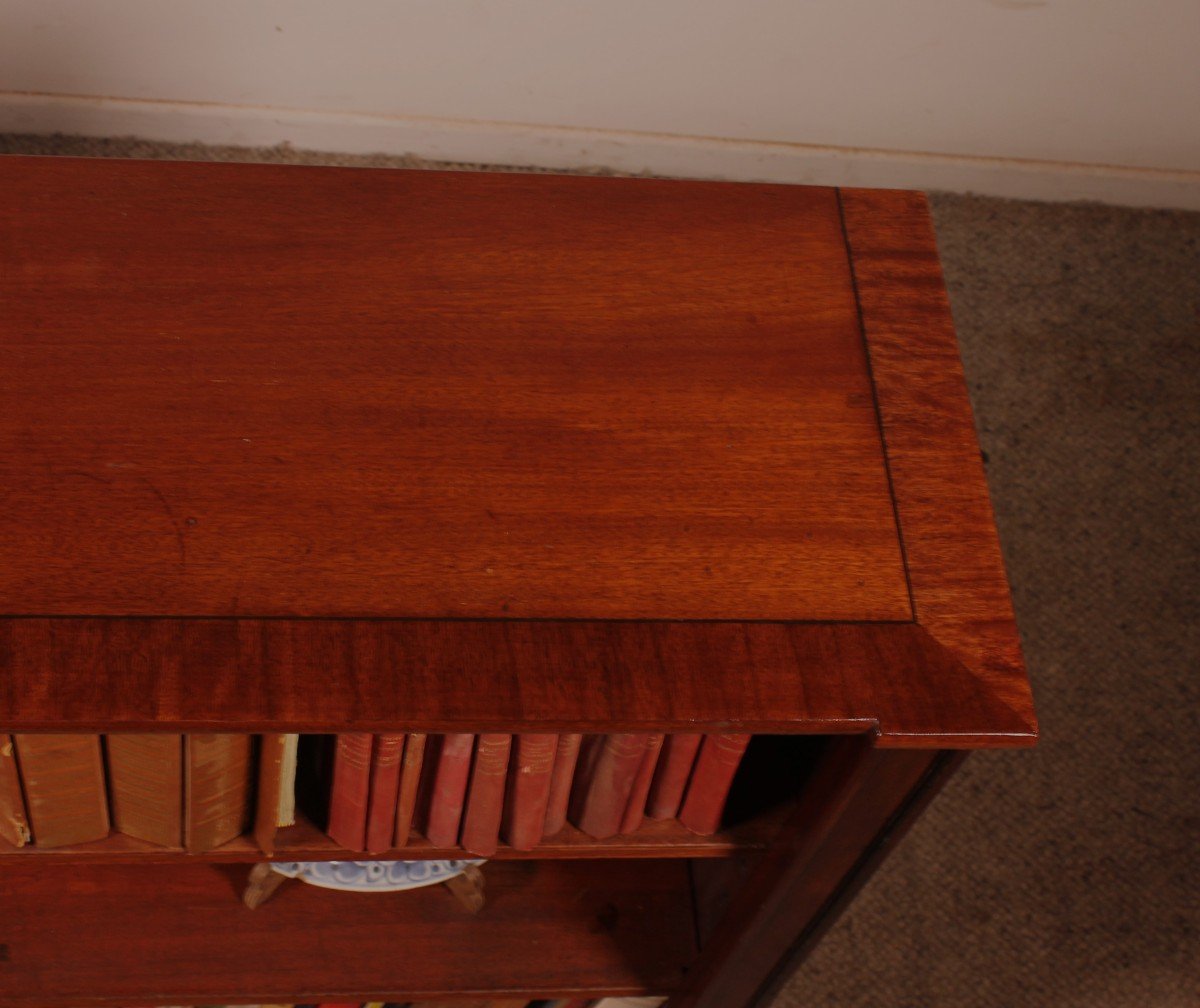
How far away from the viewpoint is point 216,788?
876 mm

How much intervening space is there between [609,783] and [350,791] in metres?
0.17

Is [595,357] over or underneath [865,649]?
over

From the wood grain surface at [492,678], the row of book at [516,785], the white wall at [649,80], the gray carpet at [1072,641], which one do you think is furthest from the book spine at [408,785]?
the white wall at [649,80]

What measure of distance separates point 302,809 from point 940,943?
0.74 metres

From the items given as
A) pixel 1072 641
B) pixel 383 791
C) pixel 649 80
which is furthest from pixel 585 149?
pixel 383 791

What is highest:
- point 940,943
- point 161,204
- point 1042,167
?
point 1042,167

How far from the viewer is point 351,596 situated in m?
0.77

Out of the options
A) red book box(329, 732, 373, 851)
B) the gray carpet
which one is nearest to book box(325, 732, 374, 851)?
red book box(329, 732, 373, 851)

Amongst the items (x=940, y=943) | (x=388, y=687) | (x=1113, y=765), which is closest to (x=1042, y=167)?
(x=1113, y=765)

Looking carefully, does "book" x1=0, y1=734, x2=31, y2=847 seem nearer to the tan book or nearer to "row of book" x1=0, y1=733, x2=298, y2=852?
"row of book" x1=0, y1=733, x2=298, y2=852

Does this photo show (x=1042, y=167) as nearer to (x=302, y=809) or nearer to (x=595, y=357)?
(x=595, y=357)

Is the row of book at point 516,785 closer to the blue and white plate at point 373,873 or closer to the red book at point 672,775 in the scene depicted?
the red book at point 672,775

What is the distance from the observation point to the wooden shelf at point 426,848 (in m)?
0.92

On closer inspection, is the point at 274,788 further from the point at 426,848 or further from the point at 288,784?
the point at 426,848
